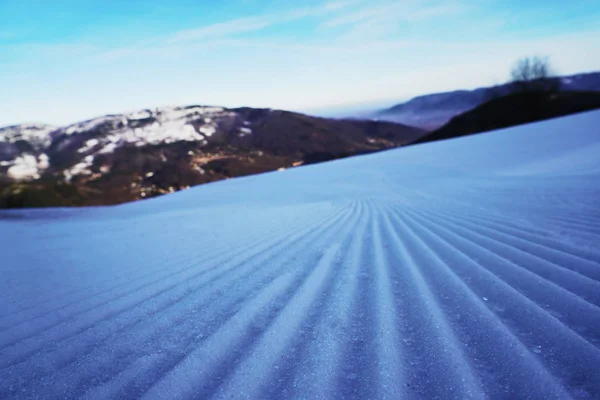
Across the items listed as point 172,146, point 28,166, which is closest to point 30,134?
point 28,166

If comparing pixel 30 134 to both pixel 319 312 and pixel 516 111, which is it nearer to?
pixel 516 111

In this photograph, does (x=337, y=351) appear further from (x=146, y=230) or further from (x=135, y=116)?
(x=135, y=116)

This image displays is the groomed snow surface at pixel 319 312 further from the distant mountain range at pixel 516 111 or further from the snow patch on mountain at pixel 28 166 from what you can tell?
the snow patch on mountain at pixel 28 166

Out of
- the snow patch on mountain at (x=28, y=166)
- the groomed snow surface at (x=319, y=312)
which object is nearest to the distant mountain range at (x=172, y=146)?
the snow patch on mountain at (x=28, y=166)

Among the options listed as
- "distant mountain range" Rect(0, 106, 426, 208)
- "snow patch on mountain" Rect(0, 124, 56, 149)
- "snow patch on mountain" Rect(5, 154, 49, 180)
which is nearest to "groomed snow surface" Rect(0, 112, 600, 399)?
"distant mountain range" Rect(0, 106, 426, 208)

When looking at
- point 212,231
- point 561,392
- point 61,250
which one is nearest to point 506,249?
point 561,392

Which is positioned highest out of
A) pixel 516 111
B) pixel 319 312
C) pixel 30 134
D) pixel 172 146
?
pixel 30 134
